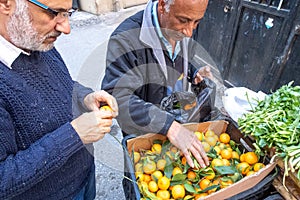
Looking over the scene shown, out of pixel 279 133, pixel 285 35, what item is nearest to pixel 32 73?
pixel 279 133

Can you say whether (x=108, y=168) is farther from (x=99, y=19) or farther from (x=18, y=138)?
(x=99, y=19)

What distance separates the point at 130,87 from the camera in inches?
52.8

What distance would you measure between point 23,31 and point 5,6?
0.10 meters

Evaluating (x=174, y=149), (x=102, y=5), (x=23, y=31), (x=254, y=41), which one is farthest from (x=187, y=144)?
(x=102, y=5)

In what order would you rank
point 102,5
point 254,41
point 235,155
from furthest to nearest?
point 102,5, point 254,41, point 235,155

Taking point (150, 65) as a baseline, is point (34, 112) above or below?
below

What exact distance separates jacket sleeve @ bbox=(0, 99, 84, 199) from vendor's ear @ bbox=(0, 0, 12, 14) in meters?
0.34

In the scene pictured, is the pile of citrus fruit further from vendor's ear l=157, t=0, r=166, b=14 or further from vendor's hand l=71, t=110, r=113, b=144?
vendor's ear l=157, t=0, r=166, b=14

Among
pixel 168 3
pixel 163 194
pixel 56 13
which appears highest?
pixel 168 3

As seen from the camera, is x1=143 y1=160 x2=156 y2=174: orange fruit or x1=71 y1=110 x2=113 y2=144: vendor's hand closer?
A: x1=71 y1=110 x2=113 y2=144: vendor's hand

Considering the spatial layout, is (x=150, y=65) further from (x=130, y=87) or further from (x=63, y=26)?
(x=63, y=26)

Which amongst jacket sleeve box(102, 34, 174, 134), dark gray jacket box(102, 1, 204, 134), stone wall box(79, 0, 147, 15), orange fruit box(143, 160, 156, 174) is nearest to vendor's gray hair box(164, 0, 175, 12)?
dark gray jacket box(102, 1, 204, 134)

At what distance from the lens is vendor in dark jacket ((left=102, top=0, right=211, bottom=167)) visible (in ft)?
4.12

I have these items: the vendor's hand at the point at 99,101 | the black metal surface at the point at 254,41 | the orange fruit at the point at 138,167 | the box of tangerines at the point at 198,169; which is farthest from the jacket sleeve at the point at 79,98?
the black metal surface at the point at 254,41
